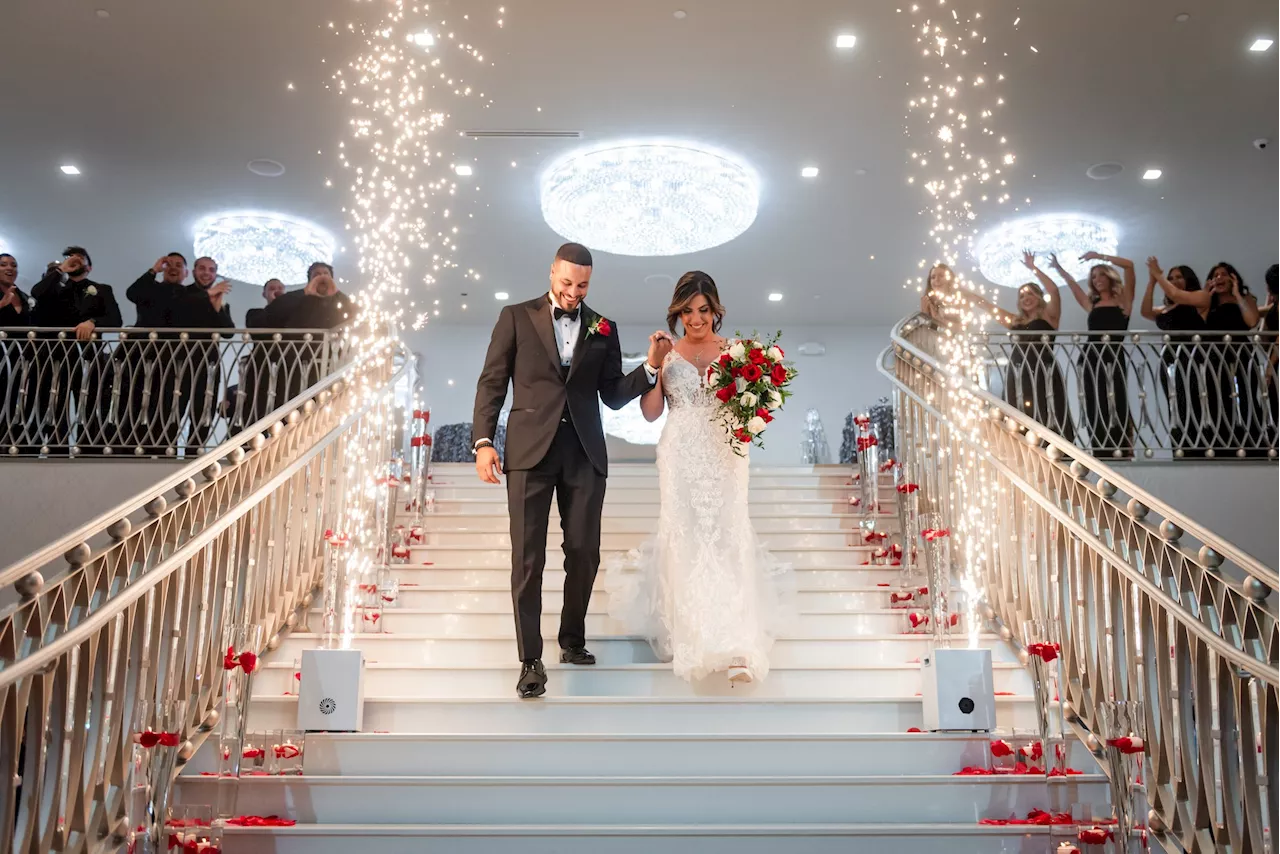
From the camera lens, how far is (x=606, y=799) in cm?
342

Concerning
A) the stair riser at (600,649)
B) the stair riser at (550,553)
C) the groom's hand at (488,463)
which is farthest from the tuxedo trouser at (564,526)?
the stair riser at (550,553)

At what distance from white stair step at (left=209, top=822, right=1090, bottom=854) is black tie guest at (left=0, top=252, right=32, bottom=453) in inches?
246

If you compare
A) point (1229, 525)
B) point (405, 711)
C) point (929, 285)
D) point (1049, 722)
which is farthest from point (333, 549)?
point (1229, 525)

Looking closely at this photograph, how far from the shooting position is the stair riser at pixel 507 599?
5680mm

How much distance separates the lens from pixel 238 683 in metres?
3.78

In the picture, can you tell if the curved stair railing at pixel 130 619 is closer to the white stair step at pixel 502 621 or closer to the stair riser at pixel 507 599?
the white stair step at pixel 502 621

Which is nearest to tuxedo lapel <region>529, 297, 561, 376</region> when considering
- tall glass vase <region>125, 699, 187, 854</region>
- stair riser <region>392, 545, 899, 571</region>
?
tall glass vase <region>125, 699, 187, 854</region>

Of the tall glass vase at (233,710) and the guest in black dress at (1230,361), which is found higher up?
the guest in black dress at (1230,361)

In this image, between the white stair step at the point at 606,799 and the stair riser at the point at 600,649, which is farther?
the stair riser at the point at 600,649

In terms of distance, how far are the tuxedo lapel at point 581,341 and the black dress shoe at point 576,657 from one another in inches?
45.2

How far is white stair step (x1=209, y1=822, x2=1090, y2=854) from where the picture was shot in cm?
316

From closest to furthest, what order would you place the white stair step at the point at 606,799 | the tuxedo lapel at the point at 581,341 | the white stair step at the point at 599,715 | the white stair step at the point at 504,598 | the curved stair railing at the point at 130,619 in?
1. the curved stair railing at the point at 130,619
2. the white stair step at the point at 606,799
3. the white stair step at the point at 599,715
4. the tuxedo lapel at the point at 581,341
5. the white stair step at the point at 504,598

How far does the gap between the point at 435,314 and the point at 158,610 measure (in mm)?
12941

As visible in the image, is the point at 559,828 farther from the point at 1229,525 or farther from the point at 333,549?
the point at 1229,525
